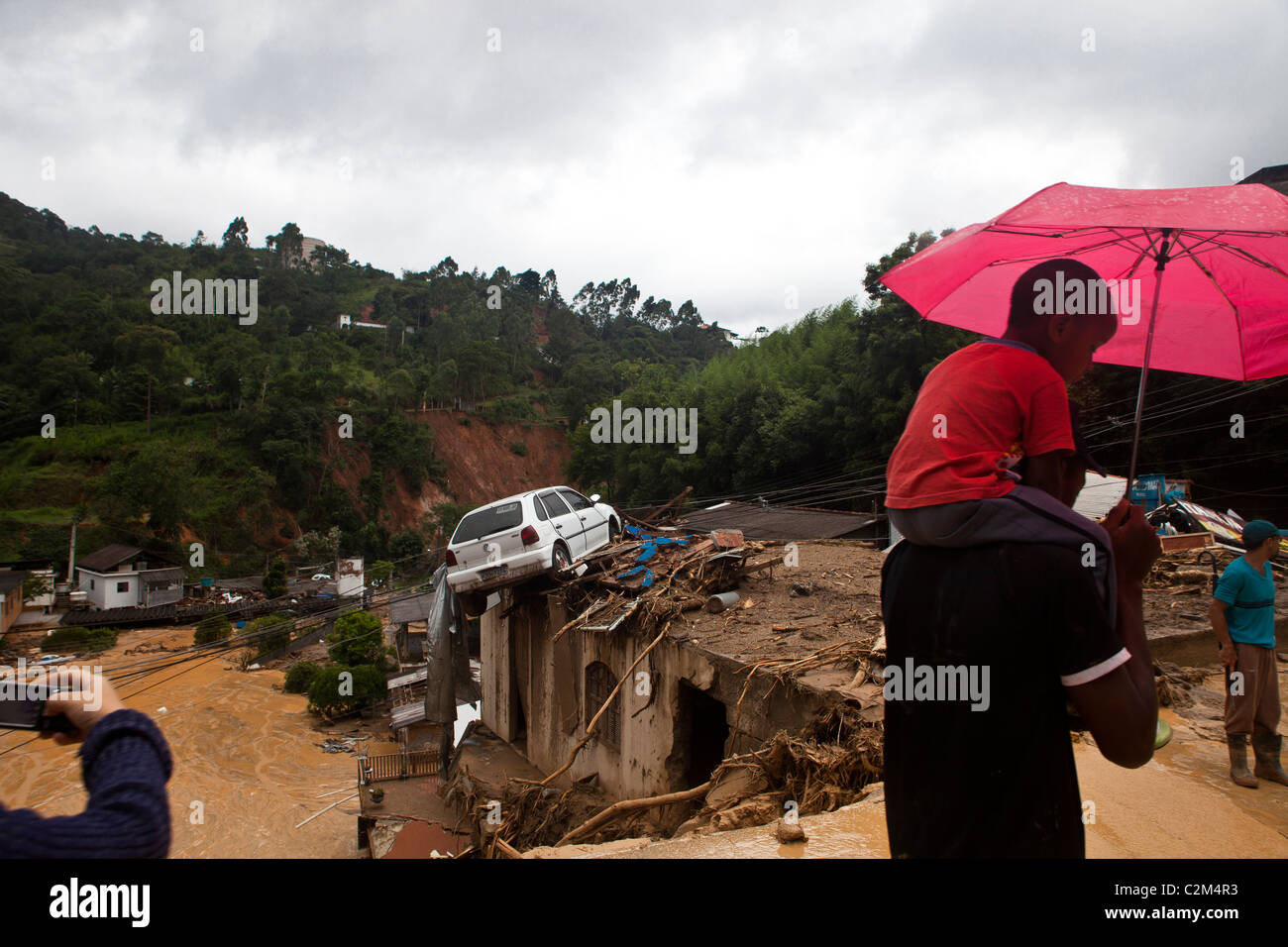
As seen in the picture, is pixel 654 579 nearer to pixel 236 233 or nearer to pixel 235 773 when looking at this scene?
pixel 235 773

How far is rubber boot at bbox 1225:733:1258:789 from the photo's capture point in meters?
4.24

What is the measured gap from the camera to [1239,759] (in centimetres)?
427

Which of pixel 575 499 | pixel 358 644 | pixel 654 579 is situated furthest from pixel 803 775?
pixel 358 644

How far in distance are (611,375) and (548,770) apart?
192 ft

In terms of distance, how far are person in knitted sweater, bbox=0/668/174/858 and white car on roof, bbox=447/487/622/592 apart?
26.4 feet

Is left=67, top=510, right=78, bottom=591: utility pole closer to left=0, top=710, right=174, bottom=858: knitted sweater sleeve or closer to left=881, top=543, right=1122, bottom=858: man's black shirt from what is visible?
left=0, top=710, right=174, bottom=858: knitted sweater sleeve

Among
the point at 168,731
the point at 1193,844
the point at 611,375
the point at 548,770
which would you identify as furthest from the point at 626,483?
the point at 1193,844

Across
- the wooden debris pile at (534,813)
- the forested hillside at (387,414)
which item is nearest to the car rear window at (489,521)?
the wooden debris pile at (534,813)

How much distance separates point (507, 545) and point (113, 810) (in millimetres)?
8520

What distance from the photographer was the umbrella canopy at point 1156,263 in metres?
2.04

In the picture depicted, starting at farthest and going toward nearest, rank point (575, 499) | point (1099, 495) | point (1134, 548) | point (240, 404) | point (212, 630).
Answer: point (240, 404), point (212, 630), point (1099, 495), point (575, 499), point (1134, 548)

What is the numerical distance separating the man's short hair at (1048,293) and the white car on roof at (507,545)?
8342 mm

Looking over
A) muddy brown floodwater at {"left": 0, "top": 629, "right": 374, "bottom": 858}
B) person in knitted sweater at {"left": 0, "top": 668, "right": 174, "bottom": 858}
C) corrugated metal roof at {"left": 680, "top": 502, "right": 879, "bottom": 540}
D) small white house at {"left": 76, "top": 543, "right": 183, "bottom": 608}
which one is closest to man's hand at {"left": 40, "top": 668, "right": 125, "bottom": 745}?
person in knitted sweater at {"left": 0, "top": 668, "right": 174, "bottom": 858}
